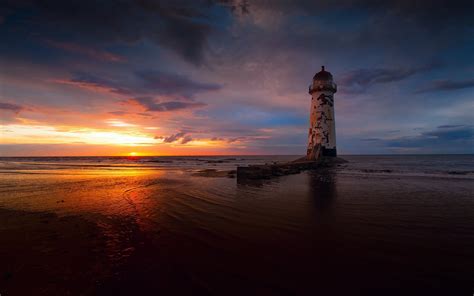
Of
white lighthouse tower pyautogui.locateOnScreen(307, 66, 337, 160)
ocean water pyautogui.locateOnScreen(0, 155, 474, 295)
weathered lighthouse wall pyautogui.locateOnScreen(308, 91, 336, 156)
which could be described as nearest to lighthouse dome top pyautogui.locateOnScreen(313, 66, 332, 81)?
white lighthouse tower pyautogui.locateOnScreen(307, 66, 337, 160)

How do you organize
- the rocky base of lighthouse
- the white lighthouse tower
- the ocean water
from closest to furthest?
the ocean water < the rocky base of lighthouse < the white lighthouse tower

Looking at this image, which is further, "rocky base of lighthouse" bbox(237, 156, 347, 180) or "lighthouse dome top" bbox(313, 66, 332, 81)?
"lighthouse dome top" bbox(313, 66, 332, 81)

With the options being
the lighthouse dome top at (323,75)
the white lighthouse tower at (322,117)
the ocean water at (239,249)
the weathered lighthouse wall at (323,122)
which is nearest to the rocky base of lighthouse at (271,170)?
the white lighthouse tower at (322,117)

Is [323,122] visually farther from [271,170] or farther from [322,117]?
Answer: [271,170]

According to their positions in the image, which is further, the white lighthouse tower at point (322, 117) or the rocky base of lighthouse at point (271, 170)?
the white lighthouse tower at point (322, 117)

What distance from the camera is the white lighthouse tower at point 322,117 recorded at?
3278 centimetres

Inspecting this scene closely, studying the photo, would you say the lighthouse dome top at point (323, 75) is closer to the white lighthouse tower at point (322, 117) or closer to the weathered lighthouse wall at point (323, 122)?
the white lighthouse tower at point (322, 117)

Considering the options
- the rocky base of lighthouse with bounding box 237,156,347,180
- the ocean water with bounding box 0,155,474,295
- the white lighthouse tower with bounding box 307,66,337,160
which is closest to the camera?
the ocean water with bounding box 0,155,474,295

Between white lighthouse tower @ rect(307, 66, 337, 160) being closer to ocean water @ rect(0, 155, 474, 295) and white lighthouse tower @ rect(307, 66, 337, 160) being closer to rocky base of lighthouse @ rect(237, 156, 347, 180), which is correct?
rocky base of lighthouse @ rect(237, 156, 347, 180)

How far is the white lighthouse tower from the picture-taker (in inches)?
1291

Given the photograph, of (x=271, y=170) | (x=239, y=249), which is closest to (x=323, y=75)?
(x=271, y=170)

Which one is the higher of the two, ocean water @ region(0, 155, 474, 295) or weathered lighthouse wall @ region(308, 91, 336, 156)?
weathered lighthouse wall @ region(308, 91, 336, 156)

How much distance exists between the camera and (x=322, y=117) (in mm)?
32750

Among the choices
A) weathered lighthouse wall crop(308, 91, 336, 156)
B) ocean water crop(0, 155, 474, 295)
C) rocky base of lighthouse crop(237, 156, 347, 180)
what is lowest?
ocean water crop(0, 155, 474, 295)
